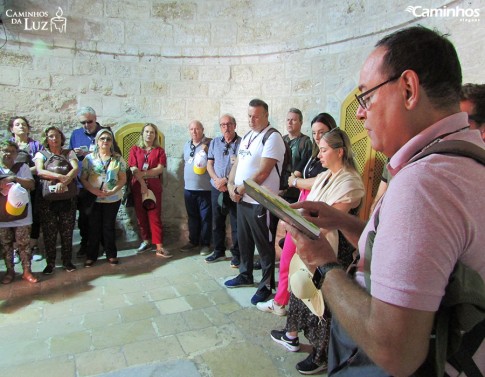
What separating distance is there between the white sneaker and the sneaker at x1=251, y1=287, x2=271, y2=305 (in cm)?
8

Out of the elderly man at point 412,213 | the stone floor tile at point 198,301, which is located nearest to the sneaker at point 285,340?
the stone floor tile at point 198,301

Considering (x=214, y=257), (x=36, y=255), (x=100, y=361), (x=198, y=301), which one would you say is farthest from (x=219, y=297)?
(x=36, y=255)

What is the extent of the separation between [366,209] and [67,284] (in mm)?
3695

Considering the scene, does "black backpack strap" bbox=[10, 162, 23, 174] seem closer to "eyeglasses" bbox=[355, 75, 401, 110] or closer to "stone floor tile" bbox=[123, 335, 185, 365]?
"stone floor tile" bbox=[123, 335, 185, 365]

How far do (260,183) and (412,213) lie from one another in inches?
107

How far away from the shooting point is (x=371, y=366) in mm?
990

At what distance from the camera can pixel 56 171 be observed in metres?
Result: 4.13

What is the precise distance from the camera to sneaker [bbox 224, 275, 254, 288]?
12.5 ft

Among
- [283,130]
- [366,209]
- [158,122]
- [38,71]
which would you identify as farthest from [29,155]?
[366,209]

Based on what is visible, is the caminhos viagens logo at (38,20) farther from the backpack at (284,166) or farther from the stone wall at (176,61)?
the backpack at (284,166)

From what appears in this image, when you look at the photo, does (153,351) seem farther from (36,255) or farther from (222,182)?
(36,255)

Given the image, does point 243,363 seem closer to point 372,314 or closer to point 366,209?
point 372,314

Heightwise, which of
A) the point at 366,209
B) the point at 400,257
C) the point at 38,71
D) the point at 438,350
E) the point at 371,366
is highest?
the point at 38,71

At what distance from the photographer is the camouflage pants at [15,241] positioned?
3811mm
